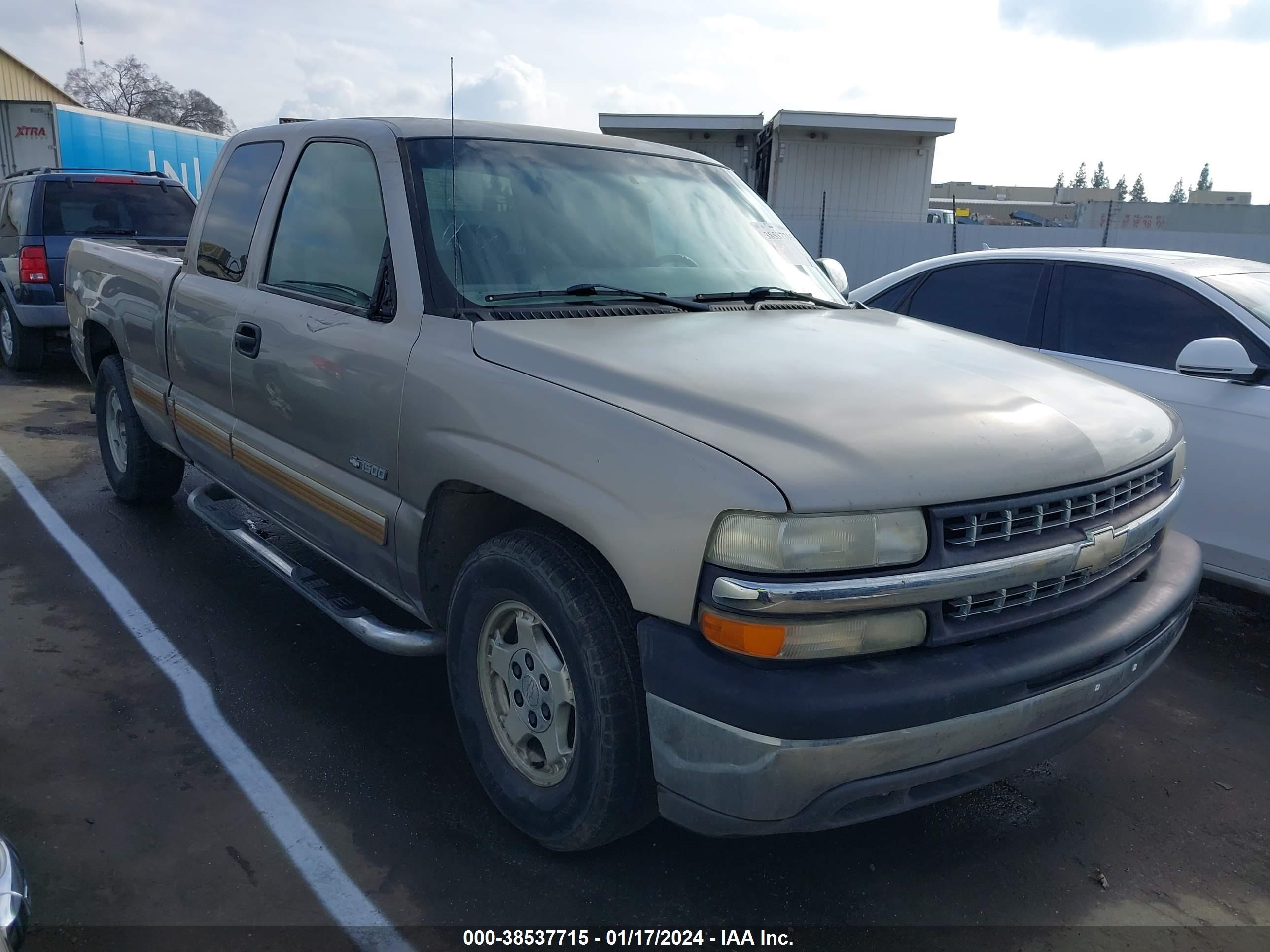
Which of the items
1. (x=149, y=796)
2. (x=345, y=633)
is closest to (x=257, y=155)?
(x=345, y=633)

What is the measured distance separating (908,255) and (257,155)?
46.4 feet

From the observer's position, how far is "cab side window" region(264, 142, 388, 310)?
3258mm

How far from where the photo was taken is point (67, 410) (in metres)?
8.73

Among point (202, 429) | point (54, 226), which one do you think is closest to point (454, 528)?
point (202, 429)

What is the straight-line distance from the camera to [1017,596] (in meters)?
2.36

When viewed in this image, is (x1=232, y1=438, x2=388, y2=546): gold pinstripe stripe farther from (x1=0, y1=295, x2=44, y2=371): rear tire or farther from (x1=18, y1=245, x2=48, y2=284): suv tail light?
(x1=0, y1=295, x2=44, y2=371): rear tire

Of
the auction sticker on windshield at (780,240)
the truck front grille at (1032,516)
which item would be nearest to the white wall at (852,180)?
the auction sticker on windshield at (780,240)

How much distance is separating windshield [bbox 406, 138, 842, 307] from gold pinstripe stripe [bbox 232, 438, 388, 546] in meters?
0.78

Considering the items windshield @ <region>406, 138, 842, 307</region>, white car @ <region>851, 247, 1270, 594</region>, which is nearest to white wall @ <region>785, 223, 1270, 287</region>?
white car @ <region>851, 247, 1270, 594</region>

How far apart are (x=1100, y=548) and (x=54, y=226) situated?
1030cm

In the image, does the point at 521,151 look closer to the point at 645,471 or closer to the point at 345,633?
the point at 645,471

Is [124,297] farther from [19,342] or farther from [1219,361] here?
[19,342]

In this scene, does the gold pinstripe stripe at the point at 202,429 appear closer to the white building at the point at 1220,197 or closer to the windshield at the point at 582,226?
the windshield at the point at 582,226

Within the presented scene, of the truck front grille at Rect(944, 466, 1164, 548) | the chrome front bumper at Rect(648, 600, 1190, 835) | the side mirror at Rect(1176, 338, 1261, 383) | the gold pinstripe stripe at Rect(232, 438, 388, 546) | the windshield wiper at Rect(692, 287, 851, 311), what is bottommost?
the chrome front bumper at Rect(648, 600, 1190, 835)
